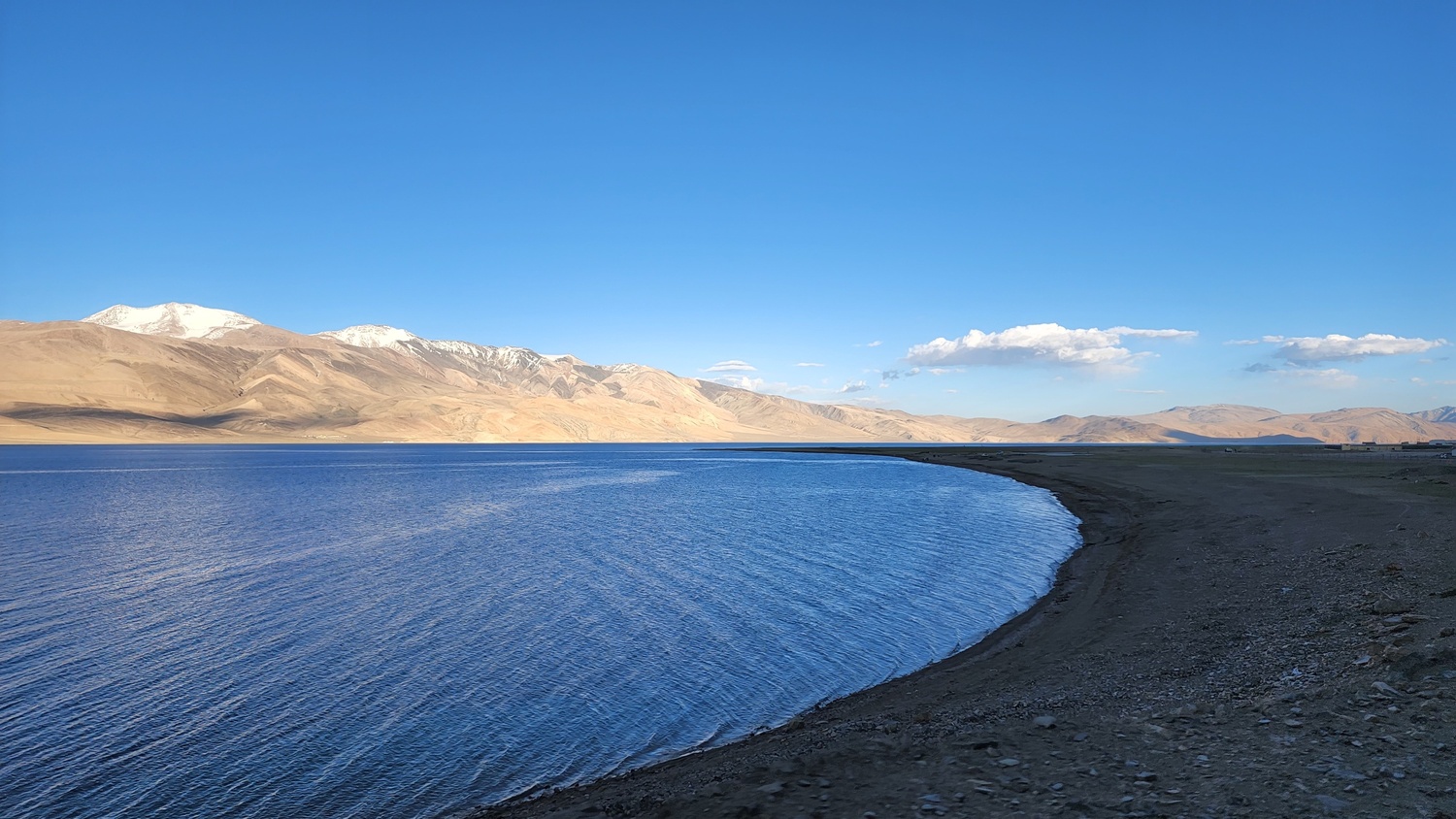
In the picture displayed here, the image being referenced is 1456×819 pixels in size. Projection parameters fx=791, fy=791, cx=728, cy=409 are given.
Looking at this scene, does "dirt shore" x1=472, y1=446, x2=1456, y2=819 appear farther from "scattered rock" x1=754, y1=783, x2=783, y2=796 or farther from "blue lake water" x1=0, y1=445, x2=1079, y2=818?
"blue lake water" x1=0, y1=445, x2=1079, y2=818

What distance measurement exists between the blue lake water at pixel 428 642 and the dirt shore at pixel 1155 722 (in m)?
1.88

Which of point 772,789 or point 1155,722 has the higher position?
point 1155,722

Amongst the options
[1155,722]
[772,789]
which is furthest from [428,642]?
[1155,722]

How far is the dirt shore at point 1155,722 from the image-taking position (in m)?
8.37

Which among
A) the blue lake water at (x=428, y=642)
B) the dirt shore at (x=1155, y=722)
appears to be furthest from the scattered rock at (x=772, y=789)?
the blue lake water at (x=428, y=642)

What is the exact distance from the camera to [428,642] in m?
19.3

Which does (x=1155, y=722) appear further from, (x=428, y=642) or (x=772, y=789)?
(x=428, y=642)

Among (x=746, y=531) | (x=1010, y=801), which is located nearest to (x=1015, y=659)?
(x=1010, y=801)

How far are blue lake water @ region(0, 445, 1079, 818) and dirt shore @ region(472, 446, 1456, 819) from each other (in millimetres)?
1884

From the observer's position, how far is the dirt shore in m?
8.37

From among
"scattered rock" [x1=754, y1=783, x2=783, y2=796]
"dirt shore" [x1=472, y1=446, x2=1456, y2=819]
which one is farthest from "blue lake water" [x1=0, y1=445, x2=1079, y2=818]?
"scattered rock" [x1=754, y1=783, x2=783, y2=796]

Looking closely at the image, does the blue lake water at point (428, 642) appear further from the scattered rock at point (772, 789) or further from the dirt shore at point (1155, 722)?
the scattered rock at point (772, 789)

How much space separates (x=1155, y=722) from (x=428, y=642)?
1573 centimetres

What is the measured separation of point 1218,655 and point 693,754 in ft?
31.9
